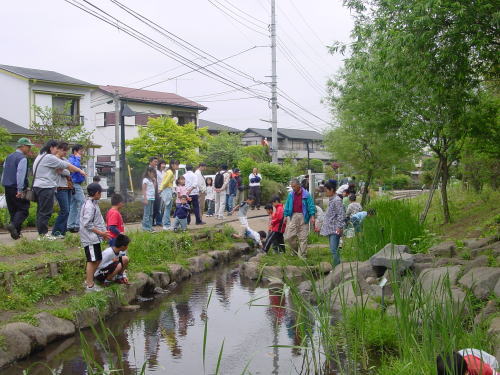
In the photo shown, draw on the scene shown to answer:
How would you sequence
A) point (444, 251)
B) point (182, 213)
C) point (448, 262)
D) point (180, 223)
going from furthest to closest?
1. point (180, 223)
2. point (182, 213)
3. point (444, 251)
4. point (448, 262)

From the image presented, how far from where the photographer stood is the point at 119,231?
8.37 metres

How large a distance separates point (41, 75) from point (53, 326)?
994 inches

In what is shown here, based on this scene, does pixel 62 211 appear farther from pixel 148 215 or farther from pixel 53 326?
pixel 53 326

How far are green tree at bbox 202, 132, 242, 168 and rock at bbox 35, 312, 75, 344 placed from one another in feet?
87.5

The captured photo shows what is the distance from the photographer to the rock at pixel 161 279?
9.44 m

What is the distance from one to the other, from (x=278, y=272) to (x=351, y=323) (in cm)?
445

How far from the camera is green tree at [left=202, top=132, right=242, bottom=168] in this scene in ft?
112

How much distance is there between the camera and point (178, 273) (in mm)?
10281

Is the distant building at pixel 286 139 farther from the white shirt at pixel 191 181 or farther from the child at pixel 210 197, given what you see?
the white shirt at pixel 191 181

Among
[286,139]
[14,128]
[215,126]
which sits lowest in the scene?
[14,128]

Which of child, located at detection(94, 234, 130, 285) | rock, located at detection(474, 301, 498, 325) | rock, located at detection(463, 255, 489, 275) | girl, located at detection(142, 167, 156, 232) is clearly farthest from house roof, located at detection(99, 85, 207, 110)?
rock, located at detection(474, 301, 498, 325)

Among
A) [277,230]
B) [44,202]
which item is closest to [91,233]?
[44,202]

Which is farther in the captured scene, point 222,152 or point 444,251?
point 222,152

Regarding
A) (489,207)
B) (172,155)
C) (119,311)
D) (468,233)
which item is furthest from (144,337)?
(172,155)
